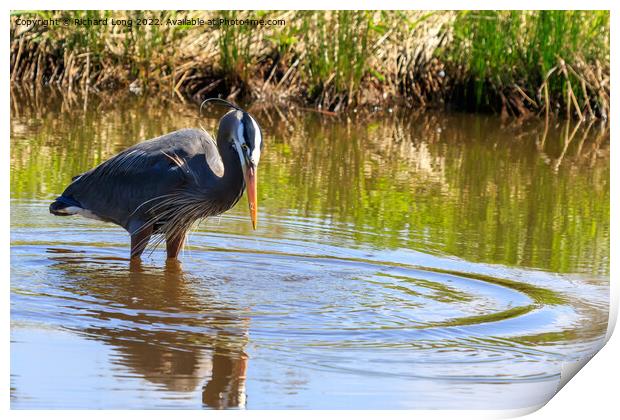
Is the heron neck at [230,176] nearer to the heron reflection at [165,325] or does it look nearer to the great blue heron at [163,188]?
the great blue heron at [163,188]

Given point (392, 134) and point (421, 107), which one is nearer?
point (421, 107)

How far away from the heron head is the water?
1.60 ft

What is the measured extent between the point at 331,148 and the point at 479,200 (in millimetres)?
2084

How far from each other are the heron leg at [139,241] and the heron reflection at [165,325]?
6 cm

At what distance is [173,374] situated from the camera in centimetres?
468

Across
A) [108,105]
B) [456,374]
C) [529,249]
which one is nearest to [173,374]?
[456,374]

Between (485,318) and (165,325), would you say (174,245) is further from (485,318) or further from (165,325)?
(485,318)

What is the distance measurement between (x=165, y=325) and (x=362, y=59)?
14.1 feet

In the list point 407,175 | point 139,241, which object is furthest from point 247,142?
point 407,175

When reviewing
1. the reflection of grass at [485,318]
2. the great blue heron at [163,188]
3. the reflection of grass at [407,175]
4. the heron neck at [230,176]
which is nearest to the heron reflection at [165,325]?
the great blue heron at [163,188]

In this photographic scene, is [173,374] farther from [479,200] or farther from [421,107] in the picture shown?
[421,107]

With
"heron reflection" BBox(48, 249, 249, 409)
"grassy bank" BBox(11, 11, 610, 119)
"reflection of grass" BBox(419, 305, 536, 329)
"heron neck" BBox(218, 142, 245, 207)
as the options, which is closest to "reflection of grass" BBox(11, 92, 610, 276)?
"grassy bank" BBox(11, 11, 610, 119)

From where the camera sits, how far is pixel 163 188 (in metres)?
6.58

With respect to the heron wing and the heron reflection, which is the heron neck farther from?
the heron reflection
